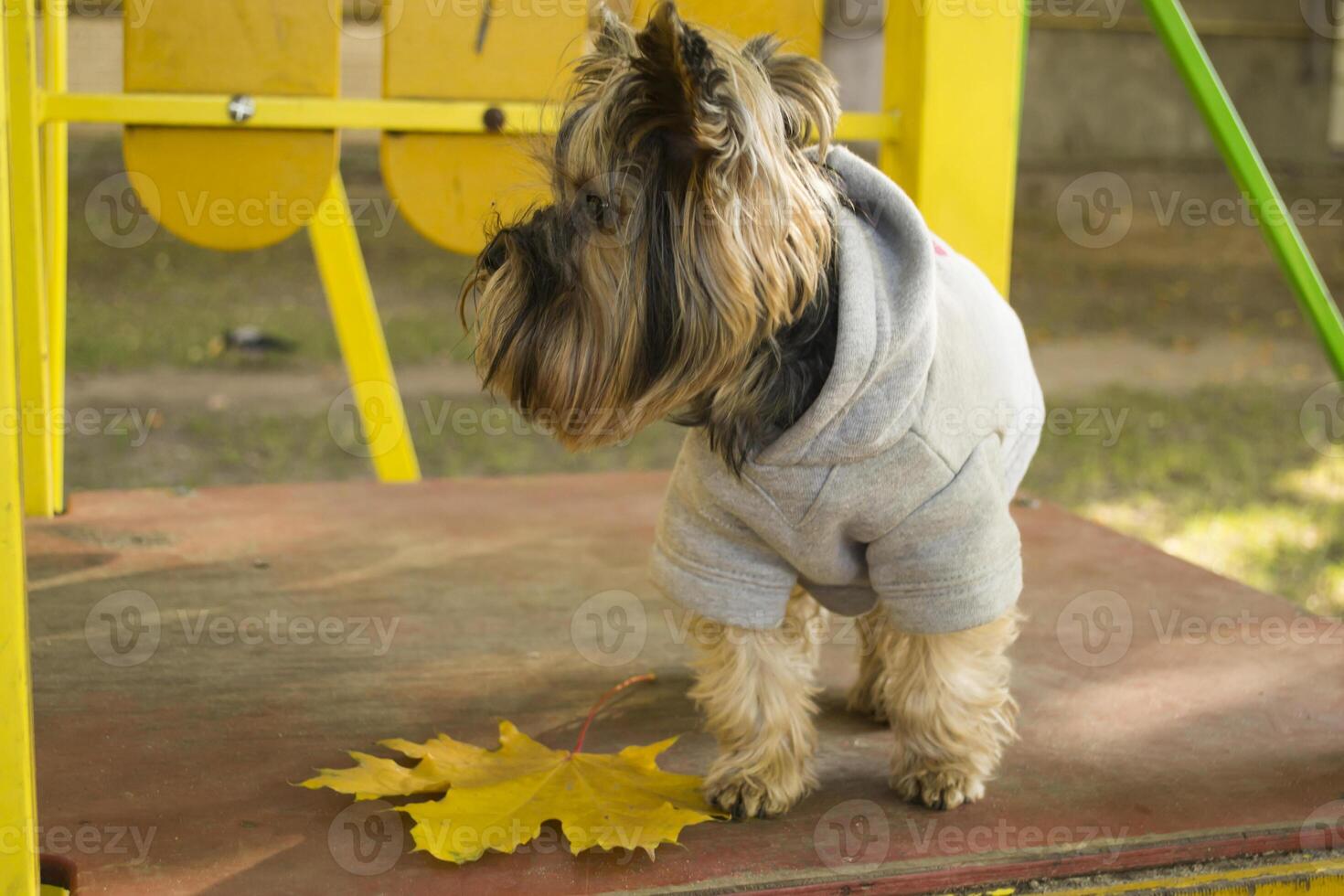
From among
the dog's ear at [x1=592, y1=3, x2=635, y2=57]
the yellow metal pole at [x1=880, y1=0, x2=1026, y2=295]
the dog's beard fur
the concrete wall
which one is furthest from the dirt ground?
the dog's ear at [x1=592, y1=3, x2=635, y2=57]

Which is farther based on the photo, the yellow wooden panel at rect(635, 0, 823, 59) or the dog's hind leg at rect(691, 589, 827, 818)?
the yellow wooden panel at rect(635, 0, 823, 59)

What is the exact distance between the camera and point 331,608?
3121mm

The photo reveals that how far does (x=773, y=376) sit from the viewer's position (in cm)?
214

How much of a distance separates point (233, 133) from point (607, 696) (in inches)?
73.3

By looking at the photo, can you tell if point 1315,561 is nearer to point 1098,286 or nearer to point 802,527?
point 802,527

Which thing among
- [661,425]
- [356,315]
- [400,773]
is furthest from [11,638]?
[661,425]

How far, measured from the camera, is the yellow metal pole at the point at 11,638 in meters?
1.52

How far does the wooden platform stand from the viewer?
2043mm

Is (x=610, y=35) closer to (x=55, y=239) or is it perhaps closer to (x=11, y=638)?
(x=11, y=638)

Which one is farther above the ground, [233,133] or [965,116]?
[965,116]

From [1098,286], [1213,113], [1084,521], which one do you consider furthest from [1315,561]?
[1098,286]

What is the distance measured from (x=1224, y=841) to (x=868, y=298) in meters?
1.00

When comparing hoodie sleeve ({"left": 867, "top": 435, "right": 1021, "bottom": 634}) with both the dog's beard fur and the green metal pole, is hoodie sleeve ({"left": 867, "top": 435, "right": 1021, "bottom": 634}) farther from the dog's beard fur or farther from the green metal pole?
the green metal pole

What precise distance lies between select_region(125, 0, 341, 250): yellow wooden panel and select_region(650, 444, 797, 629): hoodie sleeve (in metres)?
1.73
